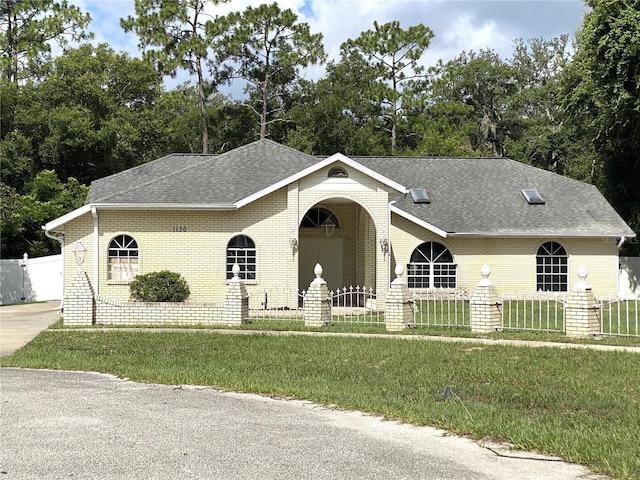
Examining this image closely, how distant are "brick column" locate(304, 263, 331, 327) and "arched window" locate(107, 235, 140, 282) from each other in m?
7.65

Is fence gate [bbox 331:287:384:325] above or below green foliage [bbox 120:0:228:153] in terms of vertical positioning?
below

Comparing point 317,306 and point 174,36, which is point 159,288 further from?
point 174,36

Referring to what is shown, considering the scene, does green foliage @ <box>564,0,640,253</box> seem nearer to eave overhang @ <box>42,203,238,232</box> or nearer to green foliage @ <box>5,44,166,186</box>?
eave overhang @ <box>42,203,238,232</box>

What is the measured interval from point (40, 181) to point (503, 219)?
21.7m

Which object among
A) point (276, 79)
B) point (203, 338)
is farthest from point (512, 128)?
point (203, 338)

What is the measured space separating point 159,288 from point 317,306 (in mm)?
6488

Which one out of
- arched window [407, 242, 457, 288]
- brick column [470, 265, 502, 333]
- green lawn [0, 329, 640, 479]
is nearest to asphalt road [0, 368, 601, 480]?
green lawn [0, 329, 640, 479]

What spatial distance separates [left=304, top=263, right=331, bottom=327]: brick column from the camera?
17.7 m

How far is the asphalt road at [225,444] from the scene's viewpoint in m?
6.49

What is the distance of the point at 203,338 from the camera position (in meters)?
16.0

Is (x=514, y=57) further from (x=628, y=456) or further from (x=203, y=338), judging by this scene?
(x=628, y=456)

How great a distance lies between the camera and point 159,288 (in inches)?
877

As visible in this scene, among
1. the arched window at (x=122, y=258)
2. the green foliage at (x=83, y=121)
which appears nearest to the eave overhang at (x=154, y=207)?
the arched window at (x=122, y=258)

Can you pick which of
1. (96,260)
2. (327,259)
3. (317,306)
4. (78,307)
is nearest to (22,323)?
(78,307)
